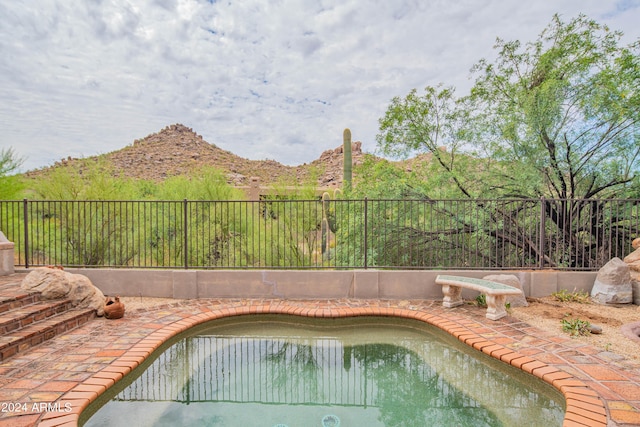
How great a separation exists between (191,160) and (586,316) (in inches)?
1028

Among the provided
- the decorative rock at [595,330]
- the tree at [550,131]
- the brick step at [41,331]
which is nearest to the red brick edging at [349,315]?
the brick step at [41,331]

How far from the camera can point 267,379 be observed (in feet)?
11.3

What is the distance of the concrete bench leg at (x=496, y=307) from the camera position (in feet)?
15.4

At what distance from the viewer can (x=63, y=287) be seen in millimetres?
4785

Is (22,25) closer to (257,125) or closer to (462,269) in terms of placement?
(462,269)

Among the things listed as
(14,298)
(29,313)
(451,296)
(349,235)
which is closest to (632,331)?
(451,296)

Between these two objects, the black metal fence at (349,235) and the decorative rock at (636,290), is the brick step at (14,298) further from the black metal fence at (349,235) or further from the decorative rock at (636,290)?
the decorative rock at (636,290)

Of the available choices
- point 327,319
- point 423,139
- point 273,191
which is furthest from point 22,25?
point 423,139

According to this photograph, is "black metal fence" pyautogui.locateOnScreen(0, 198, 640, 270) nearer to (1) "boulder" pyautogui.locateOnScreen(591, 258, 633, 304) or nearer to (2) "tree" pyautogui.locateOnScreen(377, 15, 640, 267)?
(2) "tree" pyautogui.locateOnScreen(377, 15, 640, 267)

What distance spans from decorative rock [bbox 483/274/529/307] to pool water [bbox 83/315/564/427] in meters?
1.61

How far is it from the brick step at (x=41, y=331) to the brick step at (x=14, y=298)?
1.39 feet

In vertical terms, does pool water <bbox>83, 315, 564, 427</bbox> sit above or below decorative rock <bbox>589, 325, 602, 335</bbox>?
below

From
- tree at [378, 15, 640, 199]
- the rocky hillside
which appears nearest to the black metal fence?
tree at [378, 15, 640, 199]

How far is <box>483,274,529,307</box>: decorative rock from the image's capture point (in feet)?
17.4
